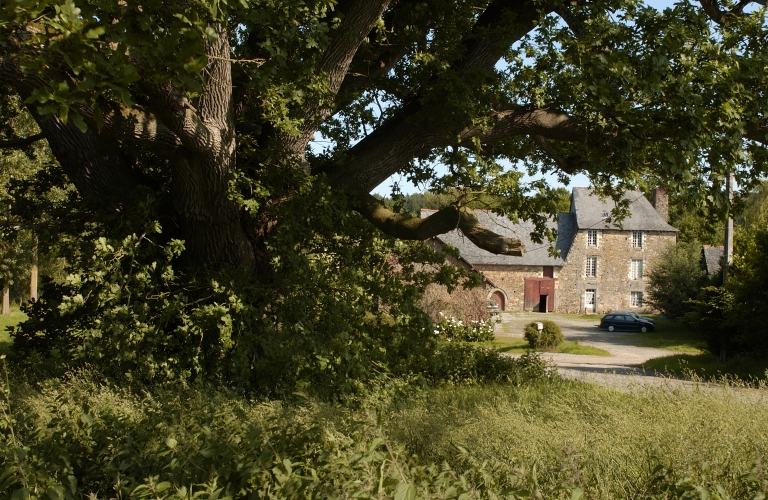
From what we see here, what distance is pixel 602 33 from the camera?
26.9ft

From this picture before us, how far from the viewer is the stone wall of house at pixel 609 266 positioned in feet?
173

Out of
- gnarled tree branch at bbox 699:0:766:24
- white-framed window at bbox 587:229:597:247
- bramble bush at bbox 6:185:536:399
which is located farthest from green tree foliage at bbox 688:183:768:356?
white-framed window at bbox 587:229:597:247

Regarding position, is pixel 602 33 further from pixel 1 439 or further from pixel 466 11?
pixel 1 439

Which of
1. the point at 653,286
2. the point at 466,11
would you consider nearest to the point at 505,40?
the point at 466,11

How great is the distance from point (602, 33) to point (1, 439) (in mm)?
7456

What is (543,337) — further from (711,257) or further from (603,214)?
(603,214)

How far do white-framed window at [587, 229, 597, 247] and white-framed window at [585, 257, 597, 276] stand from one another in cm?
109

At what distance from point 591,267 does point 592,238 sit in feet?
7.39

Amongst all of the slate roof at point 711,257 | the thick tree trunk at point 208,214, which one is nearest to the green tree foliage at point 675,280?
the slate roof at point 711,257

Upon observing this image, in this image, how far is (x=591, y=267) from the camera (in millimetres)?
52781

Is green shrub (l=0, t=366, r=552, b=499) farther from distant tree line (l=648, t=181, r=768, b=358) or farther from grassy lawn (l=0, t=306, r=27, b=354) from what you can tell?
distant tree line (l=648, t=181, r=768, b=358)

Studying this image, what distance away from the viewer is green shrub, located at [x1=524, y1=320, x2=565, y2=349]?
26844 millimetres

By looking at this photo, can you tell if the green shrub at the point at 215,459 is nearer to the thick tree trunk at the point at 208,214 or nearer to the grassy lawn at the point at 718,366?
the thick tree trunk at the point at 208,214

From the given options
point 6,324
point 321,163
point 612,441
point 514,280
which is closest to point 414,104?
point 321,163
